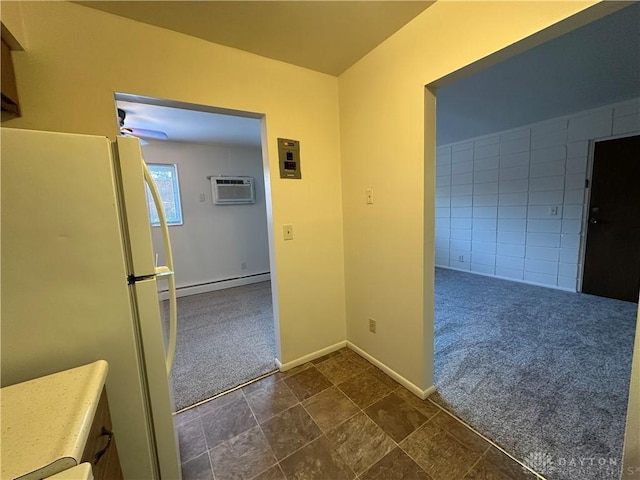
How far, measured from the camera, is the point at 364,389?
186cm

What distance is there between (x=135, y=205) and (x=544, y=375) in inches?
108

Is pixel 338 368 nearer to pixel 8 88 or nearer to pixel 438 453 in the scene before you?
pixel 438 453

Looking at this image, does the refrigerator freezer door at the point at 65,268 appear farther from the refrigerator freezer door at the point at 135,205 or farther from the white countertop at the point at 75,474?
the white countertop at the point at 75,474

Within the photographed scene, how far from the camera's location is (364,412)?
1.65 m

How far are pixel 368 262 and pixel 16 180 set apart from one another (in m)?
1.86

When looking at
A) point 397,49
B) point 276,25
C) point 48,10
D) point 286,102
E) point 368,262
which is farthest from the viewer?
point 368,262

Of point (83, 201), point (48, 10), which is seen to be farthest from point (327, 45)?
point (83, 201)

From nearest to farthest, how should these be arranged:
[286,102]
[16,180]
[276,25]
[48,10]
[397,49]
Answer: [16,180] < [48,10] < [276,25] < [397,49] < [286,102]

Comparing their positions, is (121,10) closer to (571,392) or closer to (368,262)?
(368,262)

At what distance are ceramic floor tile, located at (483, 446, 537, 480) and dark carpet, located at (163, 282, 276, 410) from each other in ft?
4.88

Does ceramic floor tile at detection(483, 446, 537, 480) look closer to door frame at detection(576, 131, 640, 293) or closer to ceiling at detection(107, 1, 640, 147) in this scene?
ceiling at detection(107, 1, 640, 147)

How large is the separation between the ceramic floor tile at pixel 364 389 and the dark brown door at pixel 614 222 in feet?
11.1

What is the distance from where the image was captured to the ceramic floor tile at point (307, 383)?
185cm

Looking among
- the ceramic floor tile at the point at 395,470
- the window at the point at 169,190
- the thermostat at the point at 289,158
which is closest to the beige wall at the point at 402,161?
the thermostat at the point at 289,158
